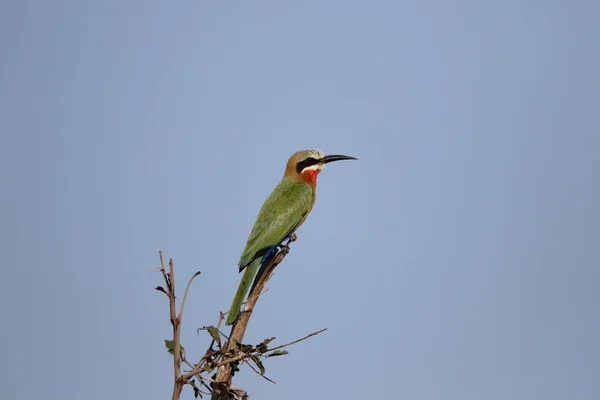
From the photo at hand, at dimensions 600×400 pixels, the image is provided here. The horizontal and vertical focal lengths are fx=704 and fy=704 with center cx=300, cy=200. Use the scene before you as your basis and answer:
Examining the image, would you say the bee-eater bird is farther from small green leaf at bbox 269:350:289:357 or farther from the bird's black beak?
small green leaf at bbox 269:350:289:357

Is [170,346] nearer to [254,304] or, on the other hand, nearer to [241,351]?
[241,351]

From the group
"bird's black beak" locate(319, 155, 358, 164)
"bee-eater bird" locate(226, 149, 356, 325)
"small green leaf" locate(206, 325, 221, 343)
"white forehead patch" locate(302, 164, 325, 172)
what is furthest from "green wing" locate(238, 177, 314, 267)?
"small green leaf" locate(206, 325, 221, 343)

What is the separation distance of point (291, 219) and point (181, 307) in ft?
13.2

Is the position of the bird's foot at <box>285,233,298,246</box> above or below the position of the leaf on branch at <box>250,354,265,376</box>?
above

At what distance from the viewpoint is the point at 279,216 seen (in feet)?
23.0

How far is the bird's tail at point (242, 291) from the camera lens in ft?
16.7

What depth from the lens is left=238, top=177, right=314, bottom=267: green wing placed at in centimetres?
637

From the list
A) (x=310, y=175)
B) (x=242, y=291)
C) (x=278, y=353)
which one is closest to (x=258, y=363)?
(x=278, y=353)

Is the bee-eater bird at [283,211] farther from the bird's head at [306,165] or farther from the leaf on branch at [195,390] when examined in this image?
the leaf on branch at [195,390]

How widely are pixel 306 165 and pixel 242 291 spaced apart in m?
3.28

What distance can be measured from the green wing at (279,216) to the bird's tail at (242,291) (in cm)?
8

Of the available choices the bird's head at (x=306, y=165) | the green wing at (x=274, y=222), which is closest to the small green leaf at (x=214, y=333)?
the green wing at (x=274, y=222)

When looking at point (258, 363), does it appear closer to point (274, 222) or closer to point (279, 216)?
point (274, 222)

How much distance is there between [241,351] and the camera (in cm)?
376
